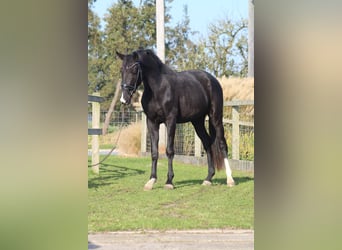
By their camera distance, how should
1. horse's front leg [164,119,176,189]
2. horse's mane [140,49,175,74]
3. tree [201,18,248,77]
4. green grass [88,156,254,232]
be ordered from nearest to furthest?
green grass [88,156,254,232]
tree [201,18,248,77]
horse's mane [140,49,175,74]
horse's front leg [164,119,176,189]

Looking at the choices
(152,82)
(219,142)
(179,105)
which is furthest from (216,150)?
(152,82)

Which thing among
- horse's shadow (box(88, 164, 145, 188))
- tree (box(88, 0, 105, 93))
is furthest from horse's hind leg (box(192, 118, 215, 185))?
tree (box(88, 0, 105, 93))

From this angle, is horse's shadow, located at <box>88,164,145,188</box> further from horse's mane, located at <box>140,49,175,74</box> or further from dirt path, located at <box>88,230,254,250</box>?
horse's mane, located at <box>140,49,175,74</box>

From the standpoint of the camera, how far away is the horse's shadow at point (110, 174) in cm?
378

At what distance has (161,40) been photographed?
384 centimetres

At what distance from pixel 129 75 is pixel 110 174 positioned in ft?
2.93

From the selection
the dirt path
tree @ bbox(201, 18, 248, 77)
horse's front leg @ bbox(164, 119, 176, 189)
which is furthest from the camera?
horse's front leg @ bbox(164, 119, 176, 189)

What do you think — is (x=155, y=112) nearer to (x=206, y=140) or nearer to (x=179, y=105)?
(x=179, y=105)

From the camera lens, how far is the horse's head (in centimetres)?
374

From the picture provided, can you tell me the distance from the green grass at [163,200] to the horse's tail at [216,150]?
83 mm

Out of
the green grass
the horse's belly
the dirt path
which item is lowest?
the dirt path

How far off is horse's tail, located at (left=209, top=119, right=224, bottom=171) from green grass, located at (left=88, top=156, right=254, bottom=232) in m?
0.08

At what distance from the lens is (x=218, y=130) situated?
3965 mm

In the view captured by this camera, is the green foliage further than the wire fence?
No
